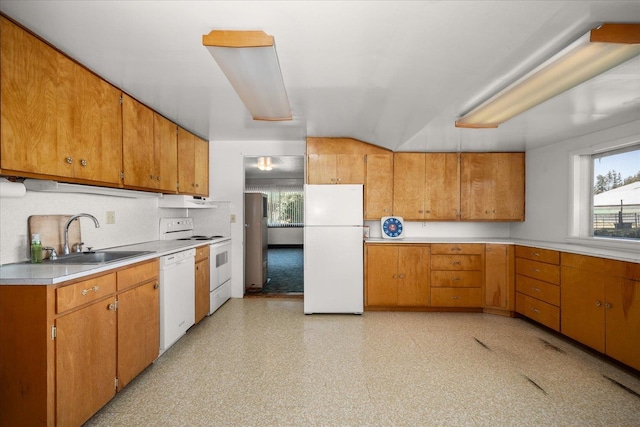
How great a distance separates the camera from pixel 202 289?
347 cm

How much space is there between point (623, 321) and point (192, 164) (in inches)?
177

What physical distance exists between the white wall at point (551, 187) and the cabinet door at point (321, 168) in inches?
102

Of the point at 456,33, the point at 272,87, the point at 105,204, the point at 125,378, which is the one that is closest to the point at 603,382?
the point at 456,33

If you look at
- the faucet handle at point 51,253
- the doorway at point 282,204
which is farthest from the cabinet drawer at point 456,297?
the doorway at point 282,204

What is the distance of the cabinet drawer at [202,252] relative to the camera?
3.37 m

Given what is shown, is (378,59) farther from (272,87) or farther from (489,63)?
(272,87)

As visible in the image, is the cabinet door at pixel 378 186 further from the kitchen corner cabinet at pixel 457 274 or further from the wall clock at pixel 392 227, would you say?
the kitchen corner cabinet at pixel 457 274

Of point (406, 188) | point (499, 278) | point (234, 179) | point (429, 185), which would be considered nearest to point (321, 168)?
point (406, 188)

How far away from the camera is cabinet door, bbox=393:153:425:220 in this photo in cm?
427

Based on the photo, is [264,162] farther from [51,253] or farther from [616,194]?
[616,194]

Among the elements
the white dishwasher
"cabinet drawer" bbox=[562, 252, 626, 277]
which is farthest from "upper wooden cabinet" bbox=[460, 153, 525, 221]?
the white dishwasher

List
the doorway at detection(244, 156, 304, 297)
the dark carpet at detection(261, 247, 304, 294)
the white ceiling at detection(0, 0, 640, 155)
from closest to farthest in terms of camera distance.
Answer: the white ceiling at detection(0, 0, 640, 155)
the dark carpet at detection(261, 247, 304, 294)
the doorway at detection(244, 156, 304, 297)

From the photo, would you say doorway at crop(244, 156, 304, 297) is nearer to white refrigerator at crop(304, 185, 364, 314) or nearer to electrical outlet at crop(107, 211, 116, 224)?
white refrigerator at crop(304, 185, 364, 314)

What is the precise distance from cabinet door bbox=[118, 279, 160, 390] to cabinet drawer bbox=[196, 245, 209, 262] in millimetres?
816
